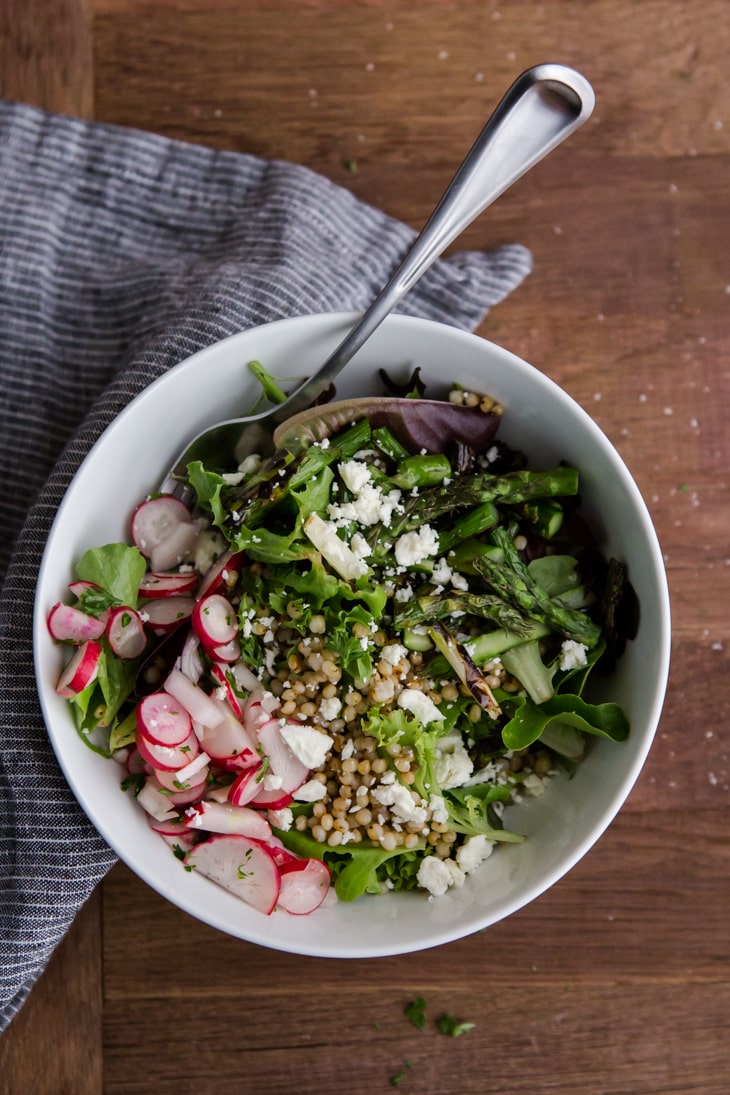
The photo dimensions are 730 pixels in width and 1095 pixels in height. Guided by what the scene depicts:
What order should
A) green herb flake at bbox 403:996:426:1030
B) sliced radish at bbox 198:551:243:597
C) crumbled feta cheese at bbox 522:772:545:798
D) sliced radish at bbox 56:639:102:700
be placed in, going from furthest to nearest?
green herb flake at bbox 403:996:426:1030 → crumbled feta cheese at bbox 522:772:545:798 → sliced radish at bbox 198:551:243:597 → sliced radish at bbox 56:639:102:700

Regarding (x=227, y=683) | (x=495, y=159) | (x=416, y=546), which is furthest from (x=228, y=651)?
(x=495, y=159)

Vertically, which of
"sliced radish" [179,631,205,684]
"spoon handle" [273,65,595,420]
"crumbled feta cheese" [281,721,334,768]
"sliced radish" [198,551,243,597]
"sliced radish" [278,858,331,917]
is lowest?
"sliced radish" [278,858,331,917]

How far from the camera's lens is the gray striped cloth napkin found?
6.46 feet

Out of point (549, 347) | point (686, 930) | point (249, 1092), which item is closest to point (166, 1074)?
point (249, 1092)

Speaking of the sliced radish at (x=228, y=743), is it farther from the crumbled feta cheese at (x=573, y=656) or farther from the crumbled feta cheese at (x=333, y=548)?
the crumbled feta cheese at (x=573, y=656)

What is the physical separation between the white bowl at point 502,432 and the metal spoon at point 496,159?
0.20 ft

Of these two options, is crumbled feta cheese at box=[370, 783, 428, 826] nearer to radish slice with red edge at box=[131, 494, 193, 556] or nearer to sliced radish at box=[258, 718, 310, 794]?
sliced radish at box=[258, 718, 310, 794]

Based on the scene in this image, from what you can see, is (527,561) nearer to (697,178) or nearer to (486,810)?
(486,810)

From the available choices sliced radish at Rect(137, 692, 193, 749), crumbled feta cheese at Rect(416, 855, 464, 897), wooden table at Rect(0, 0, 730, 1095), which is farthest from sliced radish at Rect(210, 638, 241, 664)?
wooden table at Rect(0, 0, 730, 1095)

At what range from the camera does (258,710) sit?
1796 millimetres

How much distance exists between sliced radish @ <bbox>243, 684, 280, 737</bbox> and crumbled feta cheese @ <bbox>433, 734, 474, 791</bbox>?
318 millimetres

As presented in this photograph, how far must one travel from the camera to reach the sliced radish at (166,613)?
184cm

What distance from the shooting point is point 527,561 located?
74.8 inches

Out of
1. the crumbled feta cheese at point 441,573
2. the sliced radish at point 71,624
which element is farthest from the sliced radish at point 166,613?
the crumbled feta cheese at point 441,573
